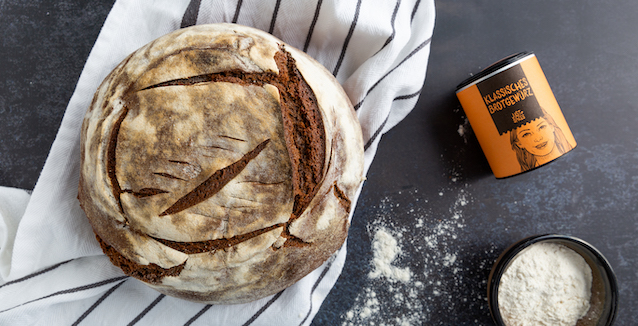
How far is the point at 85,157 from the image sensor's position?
951mm

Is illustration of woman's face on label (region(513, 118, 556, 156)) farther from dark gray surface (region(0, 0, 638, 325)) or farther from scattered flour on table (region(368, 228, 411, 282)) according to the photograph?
scattered flour on table (region(368, 228, 411, 282))

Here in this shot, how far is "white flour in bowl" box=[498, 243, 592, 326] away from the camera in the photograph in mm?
1317

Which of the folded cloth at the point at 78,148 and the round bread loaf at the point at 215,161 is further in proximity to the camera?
the folded cloth at the point at 78,148

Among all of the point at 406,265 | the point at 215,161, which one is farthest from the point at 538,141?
the point at 215,161

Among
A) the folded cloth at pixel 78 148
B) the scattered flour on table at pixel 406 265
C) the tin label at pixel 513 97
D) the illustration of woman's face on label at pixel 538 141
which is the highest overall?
the folded cloth at pixel 78 148

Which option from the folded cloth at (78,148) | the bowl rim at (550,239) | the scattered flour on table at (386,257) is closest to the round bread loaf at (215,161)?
the folded cloth at (78,148)

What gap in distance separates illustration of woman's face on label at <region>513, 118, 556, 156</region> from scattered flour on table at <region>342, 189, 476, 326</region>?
1.20 ft

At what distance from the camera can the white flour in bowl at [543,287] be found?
132 centimetres

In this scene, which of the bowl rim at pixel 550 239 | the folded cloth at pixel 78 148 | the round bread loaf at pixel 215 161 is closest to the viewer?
the round bread loaf at pixel 215 161

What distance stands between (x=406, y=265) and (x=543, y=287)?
1.52ft

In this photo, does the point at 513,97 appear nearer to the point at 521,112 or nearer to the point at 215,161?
the point at 521,112

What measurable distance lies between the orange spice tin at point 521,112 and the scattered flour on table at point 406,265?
1.15 feet

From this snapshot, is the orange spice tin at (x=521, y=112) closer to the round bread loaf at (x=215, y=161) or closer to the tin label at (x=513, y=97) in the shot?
the tin label at (x=513, y=97)

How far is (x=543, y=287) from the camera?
4.33ft
